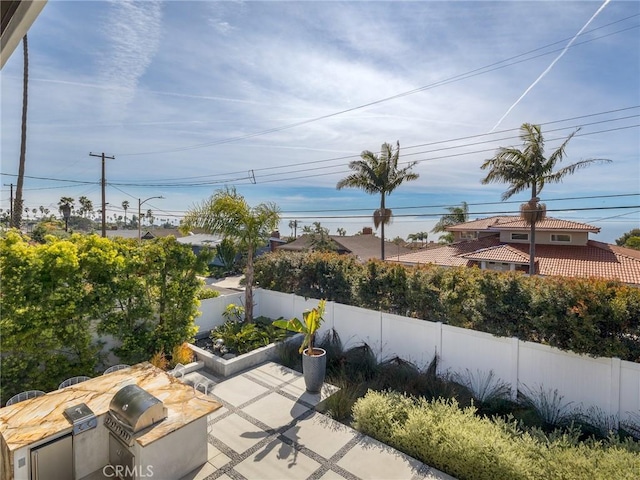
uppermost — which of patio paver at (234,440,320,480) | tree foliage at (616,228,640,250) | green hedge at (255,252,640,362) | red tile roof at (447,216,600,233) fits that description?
red tile roof at (447,216,600,233)

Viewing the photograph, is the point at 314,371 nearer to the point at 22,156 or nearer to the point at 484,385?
the point at 484,385

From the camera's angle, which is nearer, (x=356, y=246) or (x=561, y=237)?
(x=561, y=237)

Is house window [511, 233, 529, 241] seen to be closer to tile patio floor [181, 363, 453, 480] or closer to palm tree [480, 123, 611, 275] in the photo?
palm tree [480, 123, 611, 275]

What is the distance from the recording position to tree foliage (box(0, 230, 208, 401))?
20.4 ft

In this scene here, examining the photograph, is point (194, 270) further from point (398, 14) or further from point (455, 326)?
point (398, 14)

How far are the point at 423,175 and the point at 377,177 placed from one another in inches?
97.1

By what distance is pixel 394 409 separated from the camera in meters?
5.85

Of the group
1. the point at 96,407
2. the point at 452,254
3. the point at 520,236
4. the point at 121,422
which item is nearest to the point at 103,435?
the point at 96,407

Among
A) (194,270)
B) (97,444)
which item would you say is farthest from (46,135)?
(97,444)

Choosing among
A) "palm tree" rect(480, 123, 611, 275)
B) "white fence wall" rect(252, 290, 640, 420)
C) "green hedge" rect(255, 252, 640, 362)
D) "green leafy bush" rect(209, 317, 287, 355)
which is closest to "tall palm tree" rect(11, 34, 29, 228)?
"green leafy bush" rect(209, 317, 287, 355)

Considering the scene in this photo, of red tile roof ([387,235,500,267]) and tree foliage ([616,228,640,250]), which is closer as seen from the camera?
red tile roof ([387,235,500,267])

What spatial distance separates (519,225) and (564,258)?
12.6 ft

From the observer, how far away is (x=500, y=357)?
6996 mm

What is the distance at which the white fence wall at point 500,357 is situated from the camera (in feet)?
19.4
